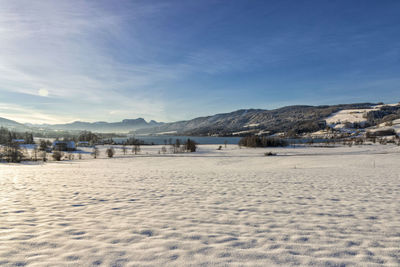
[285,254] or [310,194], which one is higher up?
[285,254]

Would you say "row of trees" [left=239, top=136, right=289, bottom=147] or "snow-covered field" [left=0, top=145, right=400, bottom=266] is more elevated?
Result: "snow-covered field" [left=0, top=145, right=400, bottom=266]

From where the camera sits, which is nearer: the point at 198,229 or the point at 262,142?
the point at 198,229

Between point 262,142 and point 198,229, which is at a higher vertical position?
point 198,229

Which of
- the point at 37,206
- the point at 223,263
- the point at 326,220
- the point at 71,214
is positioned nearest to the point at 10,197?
the point at 37,206

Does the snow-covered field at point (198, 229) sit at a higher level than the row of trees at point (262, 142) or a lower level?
higher

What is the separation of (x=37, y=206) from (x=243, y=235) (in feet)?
26.5

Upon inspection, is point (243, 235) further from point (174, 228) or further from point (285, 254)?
point (174, 228)

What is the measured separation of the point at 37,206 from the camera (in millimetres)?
7598

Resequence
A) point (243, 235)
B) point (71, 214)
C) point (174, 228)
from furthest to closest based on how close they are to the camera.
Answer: point (71, 214) → point (174, 228) → point (243, 235)

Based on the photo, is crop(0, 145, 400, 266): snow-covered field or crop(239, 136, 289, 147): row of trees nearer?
crop(0, 145, 400, 266): snow-covered field

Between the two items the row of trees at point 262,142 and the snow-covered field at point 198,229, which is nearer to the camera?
the snow-covered field at point 198,229

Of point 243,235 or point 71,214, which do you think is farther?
point 71,214

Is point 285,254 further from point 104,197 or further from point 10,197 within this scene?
point 10,197

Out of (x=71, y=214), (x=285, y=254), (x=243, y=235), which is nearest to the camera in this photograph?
(x=285, y=254)
